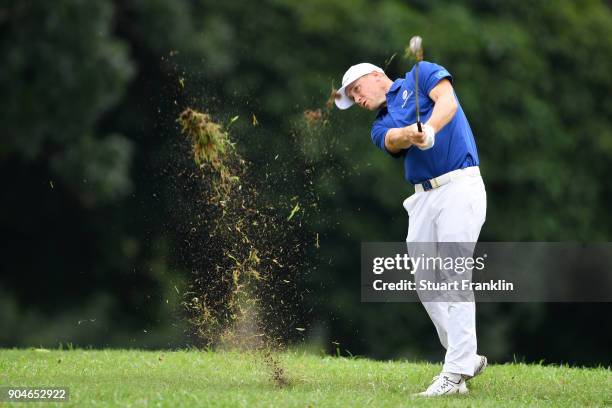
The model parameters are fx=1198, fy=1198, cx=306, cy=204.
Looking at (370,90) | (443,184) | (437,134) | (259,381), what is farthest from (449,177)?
(259,381)

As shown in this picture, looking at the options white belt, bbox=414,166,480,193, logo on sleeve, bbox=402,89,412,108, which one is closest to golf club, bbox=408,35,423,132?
logo on sleeve, bbox=402,89,412,108

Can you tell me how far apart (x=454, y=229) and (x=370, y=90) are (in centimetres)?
114

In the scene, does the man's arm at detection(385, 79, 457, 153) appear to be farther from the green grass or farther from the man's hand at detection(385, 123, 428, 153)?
the green grass

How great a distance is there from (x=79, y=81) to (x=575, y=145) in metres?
7.79

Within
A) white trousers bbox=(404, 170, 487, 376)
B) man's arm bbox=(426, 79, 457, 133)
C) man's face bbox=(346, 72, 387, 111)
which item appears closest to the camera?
man's arm bbox=(426, 79, 457, 133)

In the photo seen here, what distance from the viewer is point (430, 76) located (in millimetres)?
7578

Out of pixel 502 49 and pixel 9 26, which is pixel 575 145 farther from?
pixel 9 26

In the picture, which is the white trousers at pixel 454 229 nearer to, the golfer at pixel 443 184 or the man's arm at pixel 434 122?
the golfer at pixel 443 184

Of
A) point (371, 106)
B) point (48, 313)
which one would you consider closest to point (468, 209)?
point (371, 106)

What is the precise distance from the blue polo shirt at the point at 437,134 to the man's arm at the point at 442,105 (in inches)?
1.9

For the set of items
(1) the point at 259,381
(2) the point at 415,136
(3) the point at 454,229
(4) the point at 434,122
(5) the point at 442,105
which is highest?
(5) the point at 442,105

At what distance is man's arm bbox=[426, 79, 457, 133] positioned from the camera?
7.27 metres

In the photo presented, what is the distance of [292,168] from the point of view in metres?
16.2

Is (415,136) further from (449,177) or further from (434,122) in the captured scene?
(449,177)
